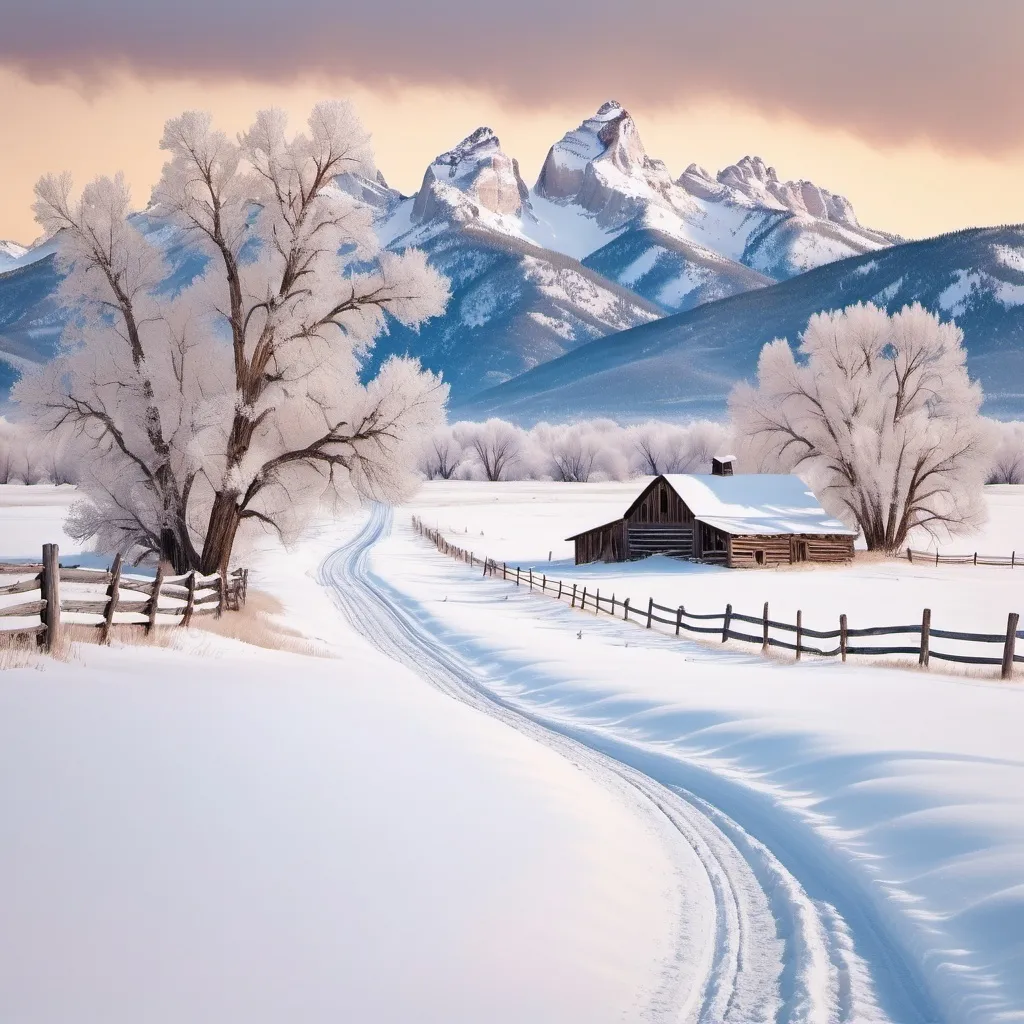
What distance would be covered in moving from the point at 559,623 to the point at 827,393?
33.3 m

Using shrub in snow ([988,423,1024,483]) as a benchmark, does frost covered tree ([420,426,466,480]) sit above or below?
below

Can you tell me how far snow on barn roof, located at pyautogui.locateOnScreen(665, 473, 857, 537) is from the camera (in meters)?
50.6

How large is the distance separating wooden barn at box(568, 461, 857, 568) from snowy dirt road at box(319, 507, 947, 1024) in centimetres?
3723

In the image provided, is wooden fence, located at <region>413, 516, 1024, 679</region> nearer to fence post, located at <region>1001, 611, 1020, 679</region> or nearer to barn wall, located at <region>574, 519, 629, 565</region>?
fence post, located at <region>1001, 611, 1020, 679</region>

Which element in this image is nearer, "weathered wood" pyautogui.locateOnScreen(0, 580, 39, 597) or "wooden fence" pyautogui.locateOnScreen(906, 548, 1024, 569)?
"weathered wood" pyautogui.locateOnScreen(0, 580, 39, 597)

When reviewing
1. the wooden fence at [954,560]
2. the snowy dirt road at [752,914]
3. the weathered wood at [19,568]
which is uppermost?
the weathered wood at [19,568]

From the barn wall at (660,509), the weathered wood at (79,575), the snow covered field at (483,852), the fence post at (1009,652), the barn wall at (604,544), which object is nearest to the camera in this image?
the snow covered field at (483,852)

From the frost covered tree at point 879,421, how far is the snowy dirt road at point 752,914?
1762 inches

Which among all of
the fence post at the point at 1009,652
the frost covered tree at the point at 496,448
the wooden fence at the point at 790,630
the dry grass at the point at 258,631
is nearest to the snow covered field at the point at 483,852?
the fence post at the point at 1009,652

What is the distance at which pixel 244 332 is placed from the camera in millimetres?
23172

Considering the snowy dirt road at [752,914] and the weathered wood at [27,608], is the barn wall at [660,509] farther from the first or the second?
the weathered wood at [27,608]

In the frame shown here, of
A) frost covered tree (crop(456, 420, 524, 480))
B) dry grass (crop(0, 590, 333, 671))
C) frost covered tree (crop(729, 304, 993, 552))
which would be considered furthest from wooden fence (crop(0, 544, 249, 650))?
frost covered tree (crop(456, 420, 524, 480))

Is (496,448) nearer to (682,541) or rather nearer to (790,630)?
(682,541)

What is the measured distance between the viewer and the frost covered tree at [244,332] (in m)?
22.0
